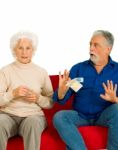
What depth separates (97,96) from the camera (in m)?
2.90

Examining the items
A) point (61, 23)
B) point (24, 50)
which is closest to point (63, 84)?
point (24, 50)

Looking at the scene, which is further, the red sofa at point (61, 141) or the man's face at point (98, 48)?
the man's face at point (98, 48)

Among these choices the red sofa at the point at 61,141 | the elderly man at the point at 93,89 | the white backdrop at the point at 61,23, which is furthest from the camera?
the white backdrop at the point at 61,23

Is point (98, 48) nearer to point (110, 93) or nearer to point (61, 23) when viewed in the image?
point (110, 93)

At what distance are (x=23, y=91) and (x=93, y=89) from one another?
1.86 feet

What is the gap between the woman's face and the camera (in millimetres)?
2838

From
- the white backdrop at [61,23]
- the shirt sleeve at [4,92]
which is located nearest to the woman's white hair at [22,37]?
the shirt sleeve at [4,92]

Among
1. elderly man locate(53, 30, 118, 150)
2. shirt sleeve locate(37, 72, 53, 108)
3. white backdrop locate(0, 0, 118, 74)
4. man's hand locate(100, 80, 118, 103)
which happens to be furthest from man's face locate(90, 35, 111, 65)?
white backdrop locate(0, 0, 118, 74)

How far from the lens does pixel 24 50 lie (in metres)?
2.83

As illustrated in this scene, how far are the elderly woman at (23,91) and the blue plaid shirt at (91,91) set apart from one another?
15 cm

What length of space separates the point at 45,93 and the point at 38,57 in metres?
0.67

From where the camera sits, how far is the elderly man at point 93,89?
2.74m

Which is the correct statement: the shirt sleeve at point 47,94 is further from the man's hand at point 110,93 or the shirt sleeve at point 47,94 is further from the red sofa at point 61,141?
the man's hand at point 110,93

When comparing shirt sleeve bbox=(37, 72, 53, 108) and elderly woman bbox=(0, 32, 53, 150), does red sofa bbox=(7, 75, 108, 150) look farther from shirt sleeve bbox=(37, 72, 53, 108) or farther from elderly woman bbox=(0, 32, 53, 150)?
shirt sleeve bbox=(37, 72, 53, 108)
